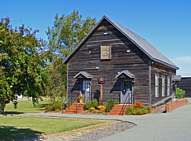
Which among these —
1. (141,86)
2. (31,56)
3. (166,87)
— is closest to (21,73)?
(31,56)

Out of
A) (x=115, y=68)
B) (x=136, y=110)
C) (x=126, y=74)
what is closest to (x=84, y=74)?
(x=115, y=68)

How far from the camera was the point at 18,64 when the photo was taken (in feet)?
49.8

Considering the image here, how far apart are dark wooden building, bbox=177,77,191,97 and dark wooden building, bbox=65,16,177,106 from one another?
19.4 metres

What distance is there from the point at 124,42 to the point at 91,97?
605cm

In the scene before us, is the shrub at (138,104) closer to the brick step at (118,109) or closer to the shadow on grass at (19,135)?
the brick step at (118,109)

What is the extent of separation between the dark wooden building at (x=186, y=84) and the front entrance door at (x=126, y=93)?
24346 millimetres

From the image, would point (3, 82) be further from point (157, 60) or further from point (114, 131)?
point (157, 60)

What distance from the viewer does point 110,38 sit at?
3869cm

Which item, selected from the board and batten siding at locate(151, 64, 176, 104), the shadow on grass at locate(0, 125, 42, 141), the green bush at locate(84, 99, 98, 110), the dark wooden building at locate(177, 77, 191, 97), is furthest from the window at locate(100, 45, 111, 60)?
the dark wooden building at locate(177, 77, 191, 97)

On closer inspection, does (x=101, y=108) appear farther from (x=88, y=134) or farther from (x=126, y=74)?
(x=88, y=134)

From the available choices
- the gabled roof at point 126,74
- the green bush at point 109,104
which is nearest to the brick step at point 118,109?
the green bush at point 109,104

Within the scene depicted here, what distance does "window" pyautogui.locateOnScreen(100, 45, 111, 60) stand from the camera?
3856 centimetres

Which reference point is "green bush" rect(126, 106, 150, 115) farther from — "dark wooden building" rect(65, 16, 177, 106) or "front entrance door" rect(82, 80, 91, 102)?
"front entrance door" rect(82, 80, 91, 102)

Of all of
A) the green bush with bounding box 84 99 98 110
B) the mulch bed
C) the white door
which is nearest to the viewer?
the mulch bed
